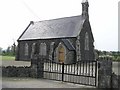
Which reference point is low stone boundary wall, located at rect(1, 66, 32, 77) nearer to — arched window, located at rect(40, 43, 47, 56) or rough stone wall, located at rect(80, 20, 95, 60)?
rough stone wall, located at rect(80, 20, 95, 60)

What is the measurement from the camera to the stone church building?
3978cm

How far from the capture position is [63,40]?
39.8m

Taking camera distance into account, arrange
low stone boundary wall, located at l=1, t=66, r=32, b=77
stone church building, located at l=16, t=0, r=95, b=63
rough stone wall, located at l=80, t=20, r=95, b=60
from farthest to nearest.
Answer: rough stone wall, located at l=80, t=20, r=95, b=60 → stone church building, located at l=16, t=0, r=95, b=63 → low stone boundary wall, located at l=1, t=66, r=32, b=77

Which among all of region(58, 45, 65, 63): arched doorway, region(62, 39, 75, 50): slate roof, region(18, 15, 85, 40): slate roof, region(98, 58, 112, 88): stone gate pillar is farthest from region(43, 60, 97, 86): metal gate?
region(18, 15, 85, 40): slate roof

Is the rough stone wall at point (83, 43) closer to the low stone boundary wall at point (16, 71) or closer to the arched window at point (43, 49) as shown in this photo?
the arched window at point (43, 49)

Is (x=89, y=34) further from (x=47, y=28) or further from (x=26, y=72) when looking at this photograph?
(x=26, y=72)

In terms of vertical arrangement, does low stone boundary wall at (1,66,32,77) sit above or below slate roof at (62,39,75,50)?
below

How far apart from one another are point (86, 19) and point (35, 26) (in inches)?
525

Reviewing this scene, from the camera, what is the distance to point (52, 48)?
4194 cm

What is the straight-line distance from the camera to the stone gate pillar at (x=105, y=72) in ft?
42.8

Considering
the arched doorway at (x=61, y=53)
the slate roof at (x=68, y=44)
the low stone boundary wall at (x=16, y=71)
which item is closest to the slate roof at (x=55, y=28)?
the slate roof at (x=68, y=44)

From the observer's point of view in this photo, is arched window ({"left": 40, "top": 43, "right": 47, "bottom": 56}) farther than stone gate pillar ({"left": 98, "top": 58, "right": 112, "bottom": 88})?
Yes

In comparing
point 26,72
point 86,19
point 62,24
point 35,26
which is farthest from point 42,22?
point 26,72

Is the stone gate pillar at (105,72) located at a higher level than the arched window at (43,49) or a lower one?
lower
